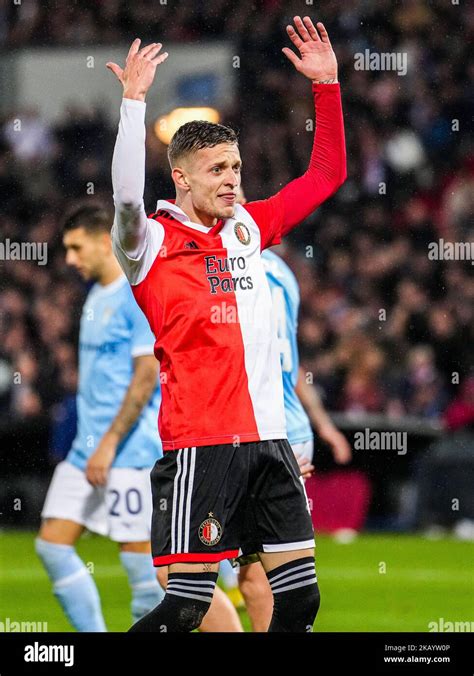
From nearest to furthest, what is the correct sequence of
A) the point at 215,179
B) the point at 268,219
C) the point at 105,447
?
the point at 215,179 → the point at 268,219 → the point at 105,447

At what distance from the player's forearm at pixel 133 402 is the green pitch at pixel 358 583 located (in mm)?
1487

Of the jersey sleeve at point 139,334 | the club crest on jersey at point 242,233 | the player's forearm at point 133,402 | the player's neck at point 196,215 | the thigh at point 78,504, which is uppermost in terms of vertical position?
the player's neck at point 196,215

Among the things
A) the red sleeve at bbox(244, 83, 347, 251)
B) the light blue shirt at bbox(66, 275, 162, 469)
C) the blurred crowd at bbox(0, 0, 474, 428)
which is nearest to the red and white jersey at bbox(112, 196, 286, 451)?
the red sleeve at bbox(244, 83, 347, 251)

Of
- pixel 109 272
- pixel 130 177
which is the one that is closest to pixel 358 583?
pixel 109 272

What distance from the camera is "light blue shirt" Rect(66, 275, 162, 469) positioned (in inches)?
259

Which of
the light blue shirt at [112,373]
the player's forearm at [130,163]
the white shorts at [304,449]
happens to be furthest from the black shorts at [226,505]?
the light blue shirt at [112,373]

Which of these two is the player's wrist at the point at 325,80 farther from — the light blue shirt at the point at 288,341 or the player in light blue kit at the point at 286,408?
the light blue shirt at the point at 288,341

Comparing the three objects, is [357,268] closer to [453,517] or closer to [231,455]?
[453,517]

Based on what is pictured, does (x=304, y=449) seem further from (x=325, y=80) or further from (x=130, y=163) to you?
(x=130, y=163)

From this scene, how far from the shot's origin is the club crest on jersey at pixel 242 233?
505 cm

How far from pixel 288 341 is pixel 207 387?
1.32 meters

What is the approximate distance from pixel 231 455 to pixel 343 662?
2.75 feet

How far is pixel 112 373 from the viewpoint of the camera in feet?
22.1

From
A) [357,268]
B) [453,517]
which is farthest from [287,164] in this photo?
[453,517]
